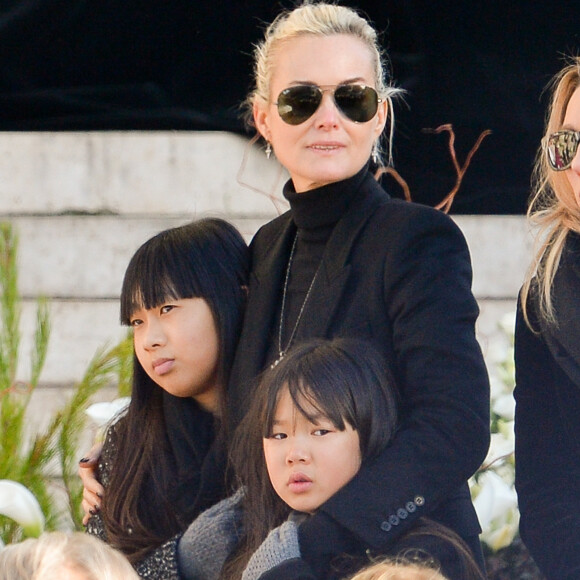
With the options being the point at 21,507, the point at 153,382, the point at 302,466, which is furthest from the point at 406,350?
the point at 21,507

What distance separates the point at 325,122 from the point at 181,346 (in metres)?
0.51

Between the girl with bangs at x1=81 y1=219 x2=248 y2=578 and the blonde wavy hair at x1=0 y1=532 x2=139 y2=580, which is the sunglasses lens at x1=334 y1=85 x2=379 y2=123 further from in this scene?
the blonde wavy hair at x1=0 y1=532 x2=139 y2=580

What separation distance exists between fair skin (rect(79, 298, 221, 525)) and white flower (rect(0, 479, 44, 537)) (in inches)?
16.3

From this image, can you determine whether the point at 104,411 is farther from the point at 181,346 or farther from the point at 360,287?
the point at 360,287

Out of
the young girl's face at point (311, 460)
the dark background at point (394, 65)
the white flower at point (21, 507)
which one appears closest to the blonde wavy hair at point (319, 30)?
the young girl's face at point (311, 460)

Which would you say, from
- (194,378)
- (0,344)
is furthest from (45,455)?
(194,378)

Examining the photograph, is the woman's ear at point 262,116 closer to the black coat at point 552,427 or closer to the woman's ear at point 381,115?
the woman's ear at point 381,115

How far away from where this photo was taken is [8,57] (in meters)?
4.18

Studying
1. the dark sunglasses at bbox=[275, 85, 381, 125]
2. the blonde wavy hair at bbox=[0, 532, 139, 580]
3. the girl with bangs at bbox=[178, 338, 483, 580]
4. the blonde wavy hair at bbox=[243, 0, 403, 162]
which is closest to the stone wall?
the blonde wavy hair at bbox=[243, 0, 403, 162]

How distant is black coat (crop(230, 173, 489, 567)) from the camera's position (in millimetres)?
2225

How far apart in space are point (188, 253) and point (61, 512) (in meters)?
1.18

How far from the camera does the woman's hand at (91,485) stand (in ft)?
8.93

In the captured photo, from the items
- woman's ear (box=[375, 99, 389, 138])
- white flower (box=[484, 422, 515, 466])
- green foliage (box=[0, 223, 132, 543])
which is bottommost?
green foliage (box=[0, 223, 132, 543])

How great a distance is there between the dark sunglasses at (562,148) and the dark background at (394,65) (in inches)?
69.2
